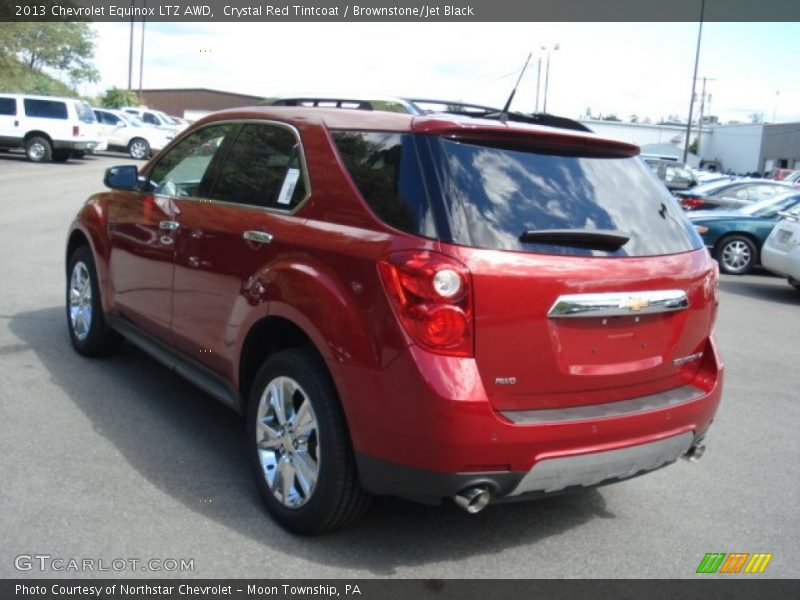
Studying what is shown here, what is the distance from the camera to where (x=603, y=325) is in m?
3.42

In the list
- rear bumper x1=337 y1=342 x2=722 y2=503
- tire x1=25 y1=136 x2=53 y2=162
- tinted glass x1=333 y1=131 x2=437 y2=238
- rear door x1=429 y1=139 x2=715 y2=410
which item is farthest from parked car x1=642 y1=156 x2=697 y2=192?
rear bumper x1=337 y1=342 x2=722 y2=503

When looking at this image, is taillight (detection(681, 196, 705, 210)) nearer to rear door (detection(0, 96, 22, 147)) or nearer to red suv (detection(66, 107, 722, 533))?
red suv (detection(66, 107, 722, 533))

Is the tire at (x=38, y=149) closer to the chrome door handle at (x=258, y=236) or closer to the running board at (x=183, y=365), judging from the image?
the running board at (x=183, y=365)

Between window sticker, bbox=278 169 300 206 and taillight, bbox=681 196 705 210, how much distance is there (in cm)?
1338

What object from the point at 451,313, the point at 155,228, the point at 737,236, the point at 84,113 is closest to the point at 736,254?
the point at 737,236

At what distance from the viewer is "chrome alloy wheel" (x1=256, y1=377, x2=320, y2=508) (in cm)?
359

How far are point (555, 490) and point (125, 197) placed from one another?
358 centimetres

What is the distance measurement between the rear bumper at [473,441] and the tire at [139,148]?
3321 centimetres

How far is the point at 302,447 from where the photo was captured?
11.9ft

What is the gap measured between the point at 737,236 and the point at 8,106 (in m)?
23.2

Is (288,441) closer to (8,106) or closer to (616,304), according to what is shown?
(616,304)

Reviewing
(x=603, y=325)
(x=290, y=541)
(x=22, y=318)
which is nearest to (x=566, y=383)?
(x=603, y=325)

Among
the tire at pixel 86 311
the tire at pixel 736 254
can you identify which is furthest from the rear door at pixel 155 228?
the tire at pixel 736 254
